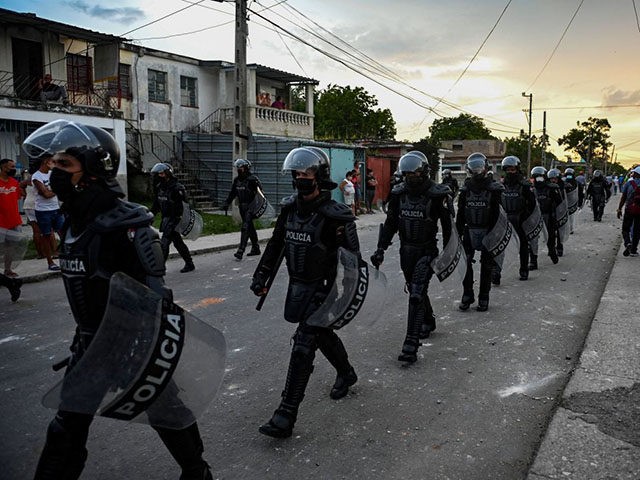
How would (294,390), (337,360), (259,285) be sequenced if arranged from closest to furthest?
(294,390) < (259,285) < (337,360)

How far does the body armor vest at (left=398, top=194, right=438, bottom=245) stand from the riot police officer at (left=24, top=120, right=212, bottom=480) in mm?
3113

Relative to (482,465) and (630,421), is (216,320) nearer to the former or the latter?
(482,465)

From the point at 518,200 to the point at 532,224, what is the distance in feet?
1.58

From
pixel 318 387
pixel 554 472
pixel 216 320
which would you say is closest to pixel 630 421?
pixel 554 472

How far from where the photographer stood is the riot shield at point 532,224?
881 cm

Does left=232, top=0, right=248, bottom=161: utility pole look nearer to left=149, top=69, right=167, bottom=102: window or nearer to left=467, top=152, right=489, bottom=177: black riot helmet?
left=467, top=152, right=489, bottom=177: black riot helmet

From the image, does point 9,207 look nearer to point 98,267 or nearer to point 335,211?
point 335,211

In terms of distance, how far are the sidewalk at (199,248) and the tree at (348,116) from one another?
23.3m

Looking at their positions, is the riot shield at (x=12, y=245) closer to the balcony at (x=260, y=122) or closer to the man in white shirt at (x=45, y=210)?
the man in white shirt at (x=45, y=210)

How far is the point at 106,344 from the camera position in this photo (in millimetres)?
2252

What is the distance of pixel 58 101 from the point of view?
59.2 ft

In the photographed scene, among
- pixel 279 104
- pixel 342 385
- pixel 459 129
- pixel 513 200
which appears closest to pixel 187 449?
pixel 342 385

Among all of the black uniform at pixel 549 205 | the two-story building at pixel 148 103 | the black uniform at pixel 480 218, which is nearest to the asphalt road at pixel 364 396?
the black uniform at pixel 480 218

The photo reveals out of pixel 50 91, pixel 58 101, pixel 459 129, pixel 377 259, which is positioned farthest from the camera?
pixel 459 129
